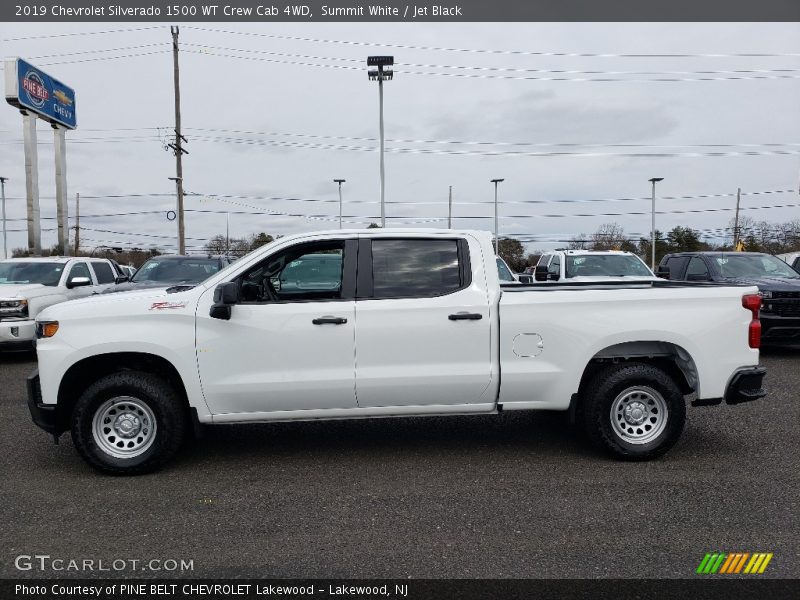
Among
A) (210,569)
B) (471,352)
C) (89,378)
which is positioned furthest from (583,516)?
(89,378)

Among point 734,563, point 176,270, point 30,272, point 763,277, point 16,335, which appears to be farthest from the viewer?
point 30,272

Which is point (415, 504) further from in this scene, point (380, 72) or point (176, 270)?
point (380, 72)

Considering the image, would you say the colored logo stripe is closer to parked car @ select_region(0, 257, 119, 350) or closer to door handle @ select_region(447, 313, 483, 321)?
door handle @ select_region(447, 313, 483, 321)

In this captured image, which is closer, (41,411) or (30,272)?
(41,411)

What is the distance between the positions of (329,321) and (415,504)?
1567 millimetres

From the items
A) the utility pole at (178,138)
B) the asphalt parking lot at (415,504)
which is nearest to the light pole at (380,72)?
the utility pole at (178,138)

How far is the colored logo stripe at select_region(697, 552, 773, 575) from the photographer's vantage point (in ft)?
11.6

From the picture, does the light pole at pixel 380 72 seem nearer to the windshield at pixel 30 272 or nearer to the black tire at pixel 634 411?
the windshield at pixel 30 272

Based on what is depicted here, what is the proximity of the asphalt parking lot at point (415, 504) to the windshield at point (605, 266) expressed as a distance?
23.5ft

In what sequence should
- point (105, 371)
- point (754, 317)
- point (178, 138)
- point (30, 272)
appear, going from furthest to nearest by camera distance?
point (178, 138) < point (30, 272) < point (754, 317) < point (105, 371)

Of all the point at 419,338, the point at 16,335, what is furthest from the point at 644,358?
the point at 16,335

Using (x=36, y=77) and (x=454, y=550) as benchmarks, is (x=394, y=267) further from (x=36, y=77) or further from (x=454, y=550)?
(x=36, y=77)

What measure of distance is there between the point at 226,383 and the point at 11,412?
3.86 meters

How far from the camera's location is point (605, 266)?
13.9 metres
